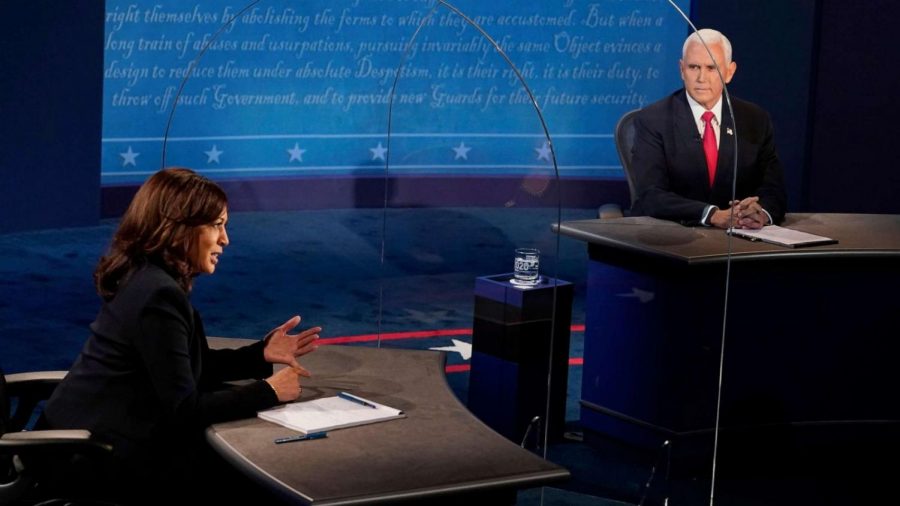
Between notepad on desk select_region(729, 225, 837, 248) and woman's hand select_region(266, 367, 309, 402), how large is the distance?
2147 mm

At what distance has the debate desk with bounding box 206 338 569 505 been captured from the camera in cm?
274

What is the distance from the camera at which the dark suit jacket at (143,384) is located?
3035 millimetres

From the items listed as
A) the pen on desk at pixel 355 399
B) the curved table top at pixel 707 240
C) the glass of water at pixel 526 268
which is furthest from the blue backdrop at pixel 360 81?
the pen on desk at pixel 355 399

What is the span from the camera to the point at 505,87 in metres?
8.48

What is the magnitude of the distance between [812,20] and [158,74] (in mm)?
3961

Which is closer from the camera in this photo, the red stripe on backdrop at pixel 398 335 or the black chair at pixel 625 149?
the black chair at pixel 625 149

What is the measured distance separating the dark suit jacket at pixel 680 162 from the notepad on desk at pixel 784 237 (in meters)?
0.17

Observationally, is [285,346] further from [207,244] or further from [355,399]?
[207,244]

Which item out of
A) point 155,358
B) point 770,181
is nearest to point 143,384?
point 155,358

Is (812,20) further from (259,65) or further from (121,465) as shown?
(121,465)

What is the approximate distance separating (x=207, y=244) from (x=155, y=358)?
0.30 m

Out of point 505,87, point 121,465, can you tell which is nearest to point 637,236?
point 121,465

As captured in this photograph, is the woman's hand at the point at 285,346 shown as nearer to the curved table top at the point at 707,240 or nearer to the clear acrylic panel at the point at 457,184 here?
the curved table top at the point at 707,240

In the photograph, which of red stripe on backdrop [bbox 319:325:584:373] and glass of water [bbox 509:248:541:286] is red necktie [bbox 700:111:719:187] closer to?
glass of water [bbox 509:248:541:286]
